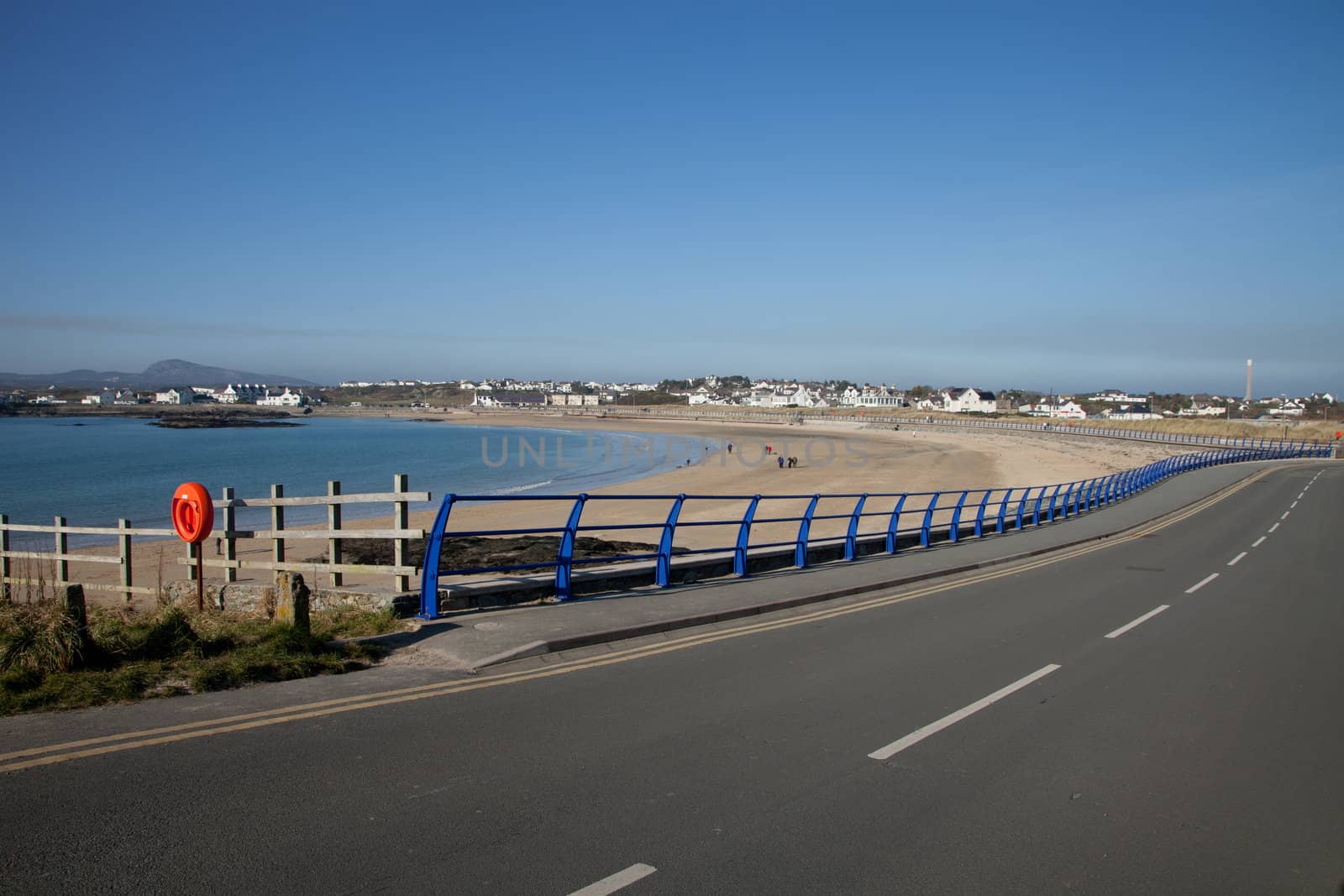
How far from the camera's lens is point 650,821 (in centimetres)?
473

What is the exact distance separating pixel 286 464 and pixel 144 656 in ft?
211

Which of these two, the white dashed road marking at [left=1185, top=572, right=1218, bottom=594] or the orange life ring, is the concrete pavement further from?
the white dashed road marking at [left=1185, top=572, right=1218, bottom=594]

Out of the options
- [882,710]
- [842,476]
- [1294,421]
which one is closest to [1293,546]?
[882,710]

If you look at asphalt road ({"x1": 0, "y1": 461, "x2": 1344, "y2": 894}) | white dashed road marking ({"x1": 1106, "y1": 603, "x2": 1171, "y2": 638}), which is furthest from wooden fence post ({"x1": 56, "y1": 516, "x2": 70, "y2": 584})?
→ white dashed road marking ({"x1": 1106, "y1": 603, "x2": 1171, "y2": 638})

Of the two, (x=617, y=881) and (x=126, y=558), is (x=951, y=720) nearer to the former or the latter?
(x=617, y=881)

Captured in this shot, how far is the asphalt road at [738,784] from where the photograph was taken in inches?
165

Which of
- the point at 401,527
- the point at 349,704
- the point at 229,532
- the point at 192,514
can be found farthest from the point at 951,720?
the point at 229,532

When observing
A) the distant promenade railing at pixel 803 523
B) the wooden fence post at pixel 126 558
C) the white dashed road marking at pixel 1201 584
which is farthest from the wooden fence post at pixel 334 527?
the white dashed road marking at pixel 1201 584

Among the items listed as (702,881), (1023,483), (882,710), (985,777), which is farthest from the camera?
(1023,483)

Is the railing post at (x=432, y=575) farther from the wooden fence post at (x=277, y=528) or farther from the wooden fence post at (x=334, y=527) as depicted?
the wooden fence post at (x=277, y=528)

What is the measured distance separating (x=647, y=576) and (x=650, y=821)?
23.9 ft

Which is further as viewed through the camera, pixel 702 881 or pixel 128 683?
pixel 128 683

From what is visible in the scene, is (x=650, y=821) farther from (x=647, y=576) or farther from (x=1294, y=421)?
(x=1294, y=421)

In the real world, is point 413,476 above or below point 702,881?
below
